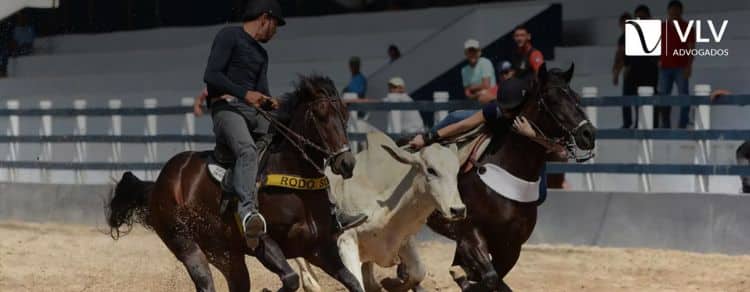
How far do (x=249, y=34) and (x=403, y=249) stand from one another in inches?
76.0

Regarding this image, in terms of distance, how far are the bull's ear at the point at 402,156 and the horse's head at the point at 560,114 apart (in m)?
0.85

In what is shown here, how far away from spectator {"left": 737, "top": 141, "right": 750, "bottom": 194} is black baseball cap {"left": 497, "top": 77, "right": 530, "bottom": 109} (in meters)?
4.68

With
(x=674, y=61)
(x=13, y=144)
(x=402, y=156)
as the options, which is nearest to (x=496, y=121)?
(x=402, y=156)

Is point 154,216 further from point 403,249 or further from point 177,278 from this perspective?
point 177,278

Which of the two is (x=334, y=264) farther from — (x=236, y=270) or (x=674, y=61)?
(x=674, y=61)

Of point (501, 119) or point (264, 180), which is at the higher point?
point (501, 119)

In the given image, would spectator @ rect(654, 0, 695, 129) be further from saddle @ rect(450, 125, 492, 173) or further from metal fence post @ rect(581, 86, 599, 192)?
saddle @ rect(450, 125, 492, 173)

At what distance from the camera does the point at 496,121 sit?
36.3 ft

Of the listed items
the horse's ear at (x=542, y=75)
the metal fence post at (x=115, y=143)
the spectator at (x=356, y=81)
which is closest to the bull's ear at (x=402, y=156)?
the horse's ear at (x=542, y=75)

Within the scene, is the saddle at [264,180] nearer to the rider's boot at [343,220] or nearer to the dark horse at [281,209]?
the dark horse at [281,209]

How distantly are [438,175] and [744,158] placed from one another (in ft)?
18.5

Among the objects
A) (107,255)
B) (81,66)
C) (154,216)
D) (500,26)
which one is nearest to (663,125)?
(500,26)

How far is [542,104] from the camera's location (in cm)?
1077

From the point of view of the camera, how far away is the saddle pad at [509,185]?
35.1 feet
